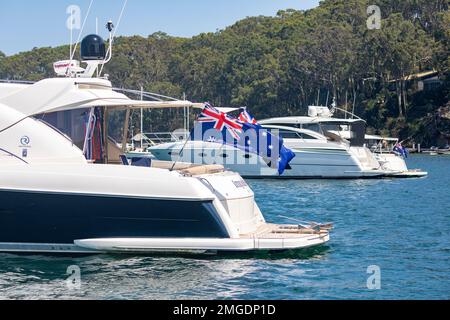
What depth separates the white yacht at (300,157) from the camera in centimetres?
4359

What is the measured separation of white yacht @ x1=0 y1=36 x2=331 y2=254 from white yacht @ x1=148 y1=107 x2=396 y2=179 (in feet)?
85.5

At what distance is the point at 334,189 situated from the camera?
3778 centimetres

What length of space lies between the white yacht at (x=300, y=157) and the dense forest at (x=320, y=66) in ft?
115

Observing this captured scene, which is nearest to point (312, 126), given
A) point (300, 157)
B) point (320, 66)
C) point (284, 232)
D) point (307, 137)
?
point (307, 137)

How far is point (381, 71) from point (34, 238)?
262 ft

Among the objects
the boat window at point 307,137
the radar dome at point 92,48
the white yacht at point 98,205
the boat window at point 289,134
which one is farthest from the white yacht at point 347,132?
the white yacht at point 98,205

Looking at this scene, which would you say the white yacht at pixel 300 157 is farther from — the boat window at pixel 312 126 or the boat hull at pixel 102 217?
the boat hull at pixel 102 217

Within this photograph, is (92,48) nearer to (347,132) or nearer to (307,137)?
(307,137)

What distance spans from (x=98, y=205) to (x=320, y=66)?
8582 centimetres

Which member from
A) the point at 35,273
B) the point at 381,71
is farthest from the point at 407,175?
the point at 381,71

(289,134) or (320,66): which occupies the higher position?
(320,66)

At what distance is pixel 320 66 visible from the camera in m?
99.9

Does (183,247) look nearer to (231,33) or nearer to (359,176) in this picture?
(359,176)

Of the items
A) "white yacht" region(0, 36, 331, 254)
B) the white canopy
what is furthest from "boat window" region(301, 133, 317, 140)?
"white yacht" region(0, 36, 331, 254)
